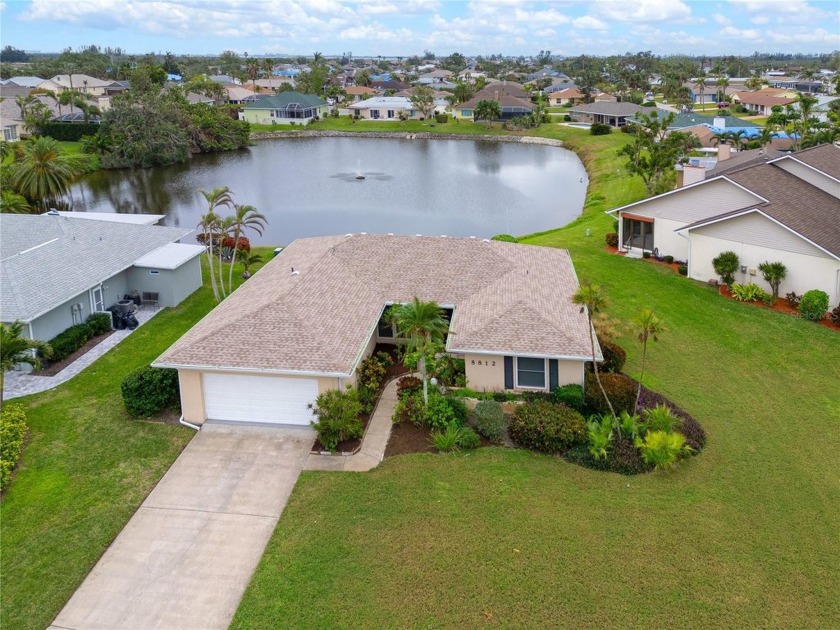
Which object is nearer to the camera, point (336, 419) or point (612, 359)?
point (336, 419)

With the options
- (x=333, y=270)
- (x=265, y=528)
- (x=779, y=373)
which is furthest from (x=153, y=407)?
(x=779, y=373)

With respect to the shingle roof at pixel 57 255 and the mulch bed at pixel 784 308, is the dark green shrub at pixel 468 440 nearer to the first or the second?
the shingle roof at pixel 57 255

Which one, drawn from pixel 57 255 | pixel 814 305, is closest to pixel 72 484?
pixel 57 255

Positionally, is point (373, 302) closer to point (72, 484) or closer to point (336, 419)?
point (336, 419)

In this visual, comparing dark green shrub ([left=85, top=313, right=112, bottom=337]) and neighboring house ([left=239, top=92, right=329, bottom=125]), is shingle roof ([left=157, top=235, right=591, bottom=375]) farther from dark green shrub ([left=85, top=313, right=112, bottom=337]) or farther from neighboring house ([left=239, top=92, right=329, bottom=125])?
neighboring house ([left=239, top=92, right=329, bottom=125])

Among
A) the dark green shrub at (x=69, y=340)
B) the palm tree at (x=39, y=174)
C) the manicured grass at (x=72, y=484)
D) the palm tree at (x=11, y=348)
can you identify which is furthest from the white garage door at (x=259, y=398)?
the palm tree at (x=39, y=174)

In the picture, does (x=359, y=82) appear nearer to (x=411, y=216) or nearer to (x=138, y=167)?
(x=138, y=167)
